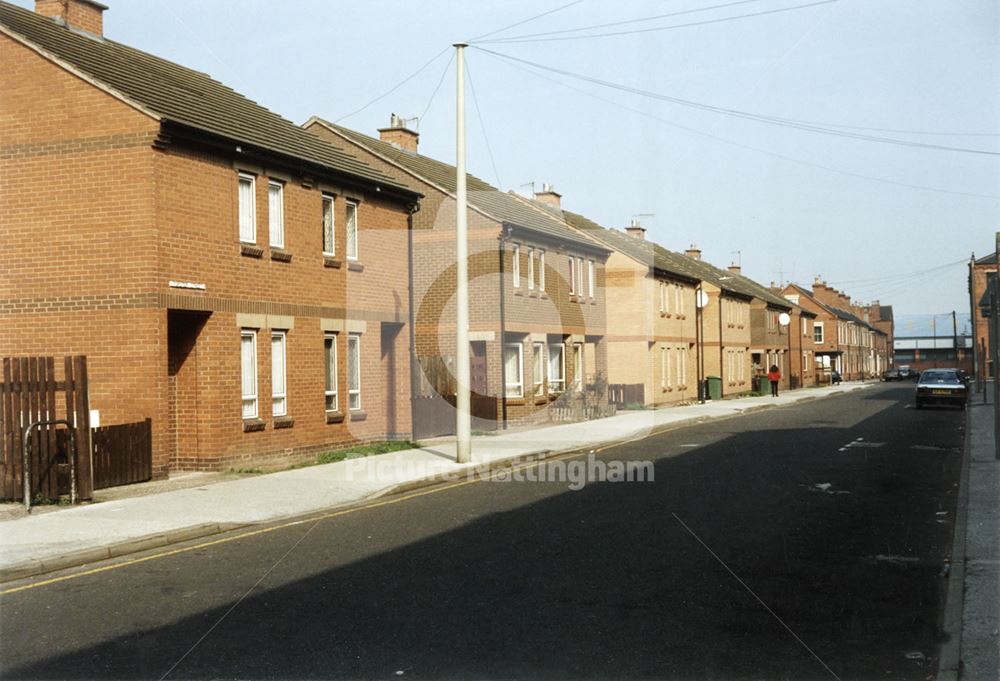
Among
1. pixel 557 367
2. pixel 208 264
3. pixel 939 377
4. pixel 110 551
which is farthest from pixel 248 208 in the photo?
pixel 939 377

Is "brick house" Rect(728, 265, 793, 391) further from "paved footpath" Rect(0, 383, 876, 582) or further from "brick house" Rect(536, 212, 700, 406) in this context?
"paved footpath" Rect(0, 383, 876, 582)

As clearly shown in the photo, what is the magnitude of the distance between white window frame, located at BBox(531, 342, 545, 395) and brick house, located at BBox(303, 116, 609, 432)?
34 millimetres

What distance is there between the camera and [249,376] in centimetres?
1942

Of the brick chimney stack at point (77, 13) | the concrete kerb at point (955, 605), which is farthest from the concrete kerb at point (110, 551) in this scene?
the brick chimney stack at point (77, 13)

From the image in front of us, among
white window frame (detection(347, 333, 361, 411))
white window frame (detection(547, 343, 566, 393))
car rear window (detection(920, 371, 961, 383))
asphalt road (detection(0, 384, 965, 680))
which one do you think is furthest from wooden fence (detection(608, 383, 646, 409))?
asphalt road (detection(0, 384, 965, 680))

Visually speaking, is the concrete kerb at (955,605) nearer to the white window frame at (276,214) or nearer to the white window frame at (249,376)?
the white window frame at (249,376)

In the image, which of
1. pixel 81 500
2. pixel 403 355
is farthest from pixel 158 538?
pixel 403 355

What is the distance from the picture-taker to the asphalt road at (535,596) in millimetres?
6395

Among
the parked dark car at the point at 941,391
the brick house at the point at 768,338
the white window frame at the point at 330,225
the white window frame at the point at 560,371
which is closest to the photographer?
the white window frame at the point at 330,225

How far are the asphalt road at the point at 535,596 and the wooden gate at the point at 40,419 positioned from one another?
13.2 ft

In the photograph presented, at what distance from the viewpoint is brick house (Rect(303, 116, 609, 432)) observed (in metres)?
31.3

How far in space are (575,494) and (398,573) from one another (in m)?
5.97

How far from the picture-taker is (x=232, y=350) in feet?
61.5

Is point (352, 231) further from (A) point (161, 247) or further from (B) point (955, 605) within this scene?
Result: (B) point (955, 605)
